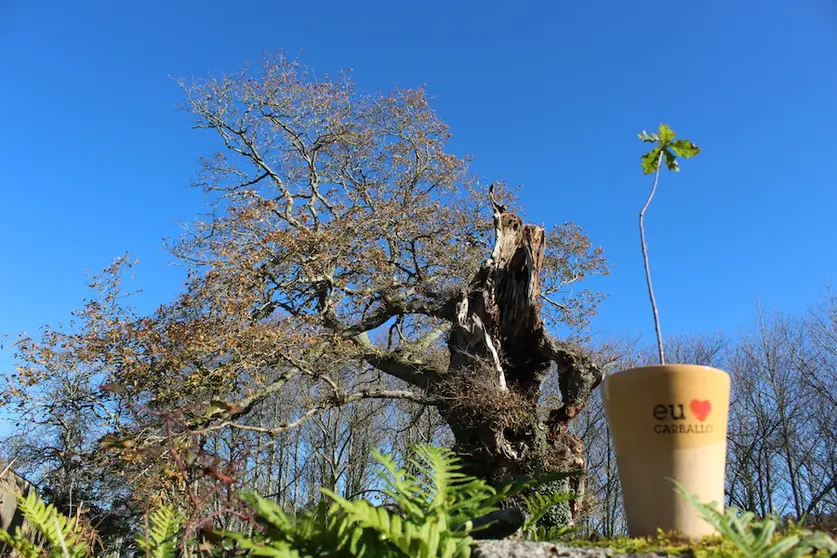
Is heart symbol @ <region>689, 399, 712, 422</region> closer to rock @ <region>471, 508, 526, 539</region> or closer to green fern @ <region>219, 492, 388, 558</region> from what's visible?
rock @ <region>471, 508, 526, 539</region>

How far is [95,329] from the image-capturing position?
22.6 ft

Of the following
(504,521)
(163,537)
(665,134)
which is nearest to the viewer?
(504,521)

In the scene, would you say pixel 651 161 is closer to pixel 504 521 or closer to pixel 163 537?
pixel 504 521

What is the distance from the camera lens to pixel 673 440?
1.59 metres

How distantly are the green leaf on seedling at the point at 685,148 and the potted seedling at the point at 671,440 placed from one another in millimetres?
967

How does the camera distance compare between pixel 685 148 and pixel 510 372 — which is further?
pixel 510 372

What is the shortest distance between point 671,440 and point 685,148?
1.23 m

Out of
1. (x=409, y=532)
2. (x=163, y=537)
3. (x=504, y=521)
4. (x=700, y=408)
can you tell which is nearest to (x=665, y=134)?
(x=700, y=408)

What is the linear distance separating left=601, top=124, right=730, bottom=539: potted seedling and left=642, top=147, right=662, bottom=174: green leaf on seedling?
96cm

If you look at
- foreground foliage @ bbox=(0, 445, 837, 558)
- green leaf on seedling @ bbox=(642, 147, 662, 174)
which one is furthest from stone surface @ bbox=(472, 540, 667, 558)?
green leaf on seedling @ bbox=(642, 147, 662, 174)

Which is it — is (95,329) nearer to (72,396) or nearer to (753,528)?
(72,396)

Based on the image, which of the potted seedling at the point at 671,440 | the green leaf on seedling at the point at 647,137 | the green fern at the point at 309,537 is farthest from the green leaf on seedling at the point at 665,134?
the green fern at the point at 309,537

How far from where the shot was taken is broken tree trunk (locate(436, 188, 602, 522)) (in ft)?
21.7

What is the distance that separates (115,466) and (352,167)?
7.11 metres
